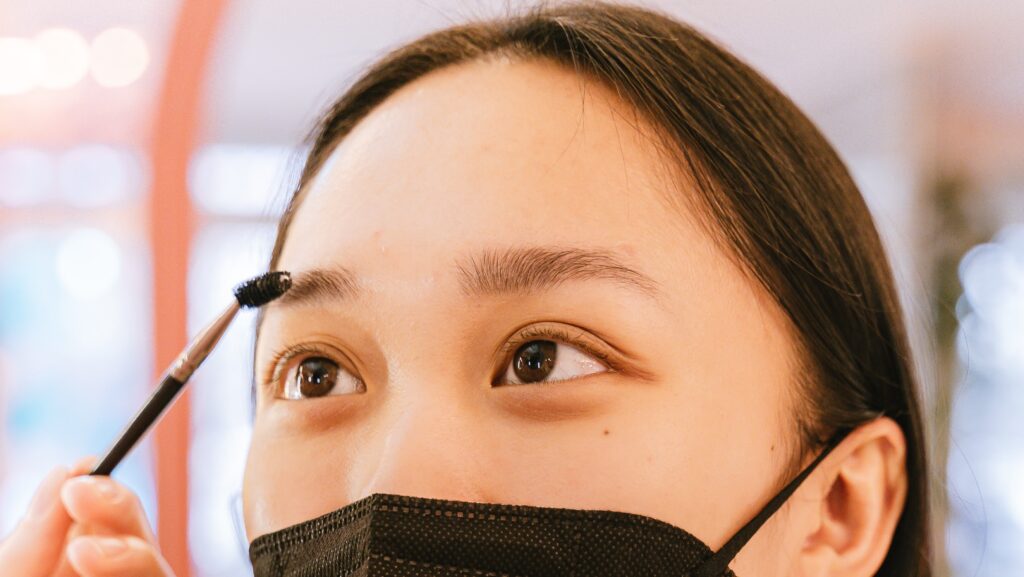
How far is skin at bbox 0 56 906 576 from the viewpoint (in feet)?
3.53

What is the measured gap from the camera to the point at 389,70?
1443 mm

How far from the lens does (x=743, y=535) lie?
3.67 feet

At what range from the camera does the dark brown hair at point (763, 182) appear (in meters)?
1.23

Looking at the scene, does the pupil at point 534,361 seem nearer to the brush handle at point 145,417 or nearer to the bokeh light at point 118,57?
the brush handle at point 145,417

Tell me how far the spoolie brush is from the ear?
74 cm

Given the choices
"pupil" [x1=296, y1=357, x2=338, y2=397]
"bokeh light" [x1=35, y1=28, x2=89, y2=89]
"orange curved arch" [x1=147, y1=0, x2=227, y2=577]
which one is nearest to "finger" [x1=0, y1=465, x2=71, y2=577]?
"pupil" [x1=296, y1=357, x2=338, y2=397]

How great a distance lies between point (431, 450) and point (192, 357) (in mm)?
380

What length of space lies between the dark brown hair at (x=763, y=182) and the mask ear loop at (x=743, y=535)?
0.06m

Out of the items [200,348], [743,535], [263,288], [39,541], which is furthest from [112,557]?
[743,535]

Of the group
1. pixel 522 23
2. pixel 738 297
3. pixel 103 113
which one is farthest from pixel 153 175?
pixel 738 297

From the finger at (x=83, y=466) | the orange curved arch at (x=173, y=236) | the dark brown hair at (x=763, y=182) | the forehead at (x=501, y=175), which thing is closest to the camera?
the forehead at (x=501, y=175)

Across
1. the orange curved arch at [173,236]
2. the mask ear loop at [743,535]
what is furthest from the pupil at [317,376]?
the orange curved arch at [173,236]

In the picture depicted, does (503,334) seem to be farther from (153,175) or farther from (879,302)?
(153,175)

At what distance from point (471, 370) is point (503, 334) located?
0.05 m
